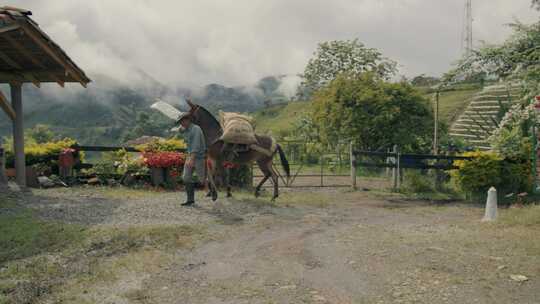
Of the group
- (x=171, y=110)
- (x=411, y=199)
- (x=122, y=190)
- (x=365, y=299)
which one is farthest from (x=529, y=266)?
(x=122, y=190)

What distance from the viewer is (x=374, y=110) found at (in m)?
16.1

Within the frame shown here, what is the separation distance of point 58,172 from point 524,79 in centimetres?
1363

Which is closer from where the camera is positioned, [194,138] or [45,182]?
[194,138]

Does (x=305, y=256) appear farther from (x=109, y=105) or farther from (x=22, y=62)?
(x=109, y=105)

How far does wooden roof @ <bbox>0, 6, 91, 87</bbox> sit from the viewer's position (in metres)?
10.2

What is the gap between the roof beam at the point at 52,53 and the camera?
10.6 metres

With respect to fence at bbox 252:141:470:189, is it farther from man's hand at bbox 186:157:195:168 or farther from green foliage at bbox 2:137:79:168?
green foliage at bbox 2:137:79:168

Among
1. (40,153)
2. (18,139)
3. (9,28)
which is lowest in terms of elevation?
(40,153)

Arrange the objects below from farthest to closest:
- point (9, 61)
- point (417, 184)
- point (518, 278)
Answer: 1. point (417, 184)
2. point (9, 61)
3. point (518, 278)

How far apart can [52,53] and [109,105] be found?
3482 inches

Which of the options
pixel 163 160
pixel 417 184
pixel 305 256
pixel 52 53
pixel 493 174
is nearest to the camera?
pixel 305 256

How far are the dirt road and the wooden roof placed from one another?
3647mm

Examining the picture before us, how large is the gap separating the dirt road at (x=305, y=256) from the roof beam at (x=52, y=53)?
3.46m

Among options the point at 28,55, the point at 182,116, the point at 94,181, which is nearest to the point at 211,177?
the point at 182,116
